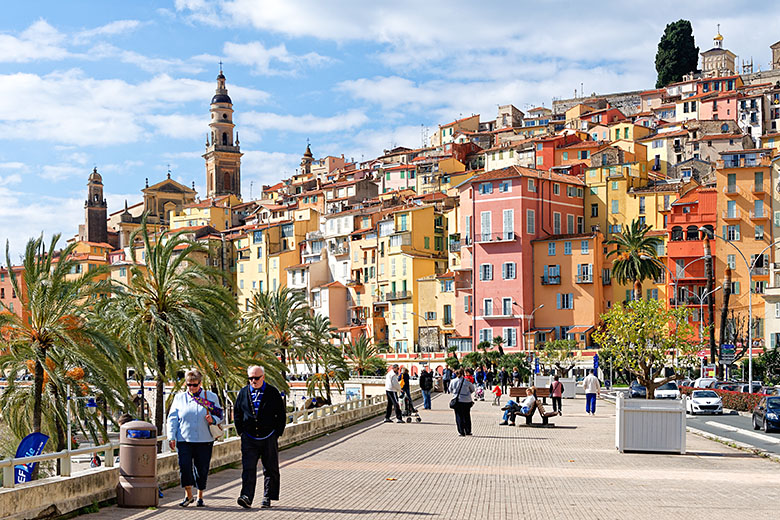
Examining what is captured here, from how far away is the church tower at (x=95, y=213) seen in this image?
535ft

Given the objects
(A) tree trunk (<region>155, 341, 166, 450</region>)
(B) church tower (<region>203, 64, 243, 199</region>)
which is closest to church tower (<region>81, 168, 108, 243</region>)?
(B) church tower (<region>203, 64, 243, 199</region>)

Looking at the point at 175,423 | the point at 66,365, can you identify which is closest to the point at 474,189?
the point at 66,365

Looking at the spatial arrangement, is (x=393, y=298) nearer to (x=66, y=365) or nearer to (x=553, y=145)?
(x=553, y=145)

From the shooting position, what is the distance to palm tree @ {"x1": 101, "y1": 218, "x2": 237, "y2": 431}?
25250 mm

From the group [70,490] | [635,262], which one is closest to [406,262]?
[635,262]

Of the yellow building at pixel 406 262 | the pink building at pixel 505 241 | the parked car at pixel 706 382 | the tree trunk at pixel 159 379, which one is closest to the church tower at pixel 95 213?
the yellow building at pixel 406 262

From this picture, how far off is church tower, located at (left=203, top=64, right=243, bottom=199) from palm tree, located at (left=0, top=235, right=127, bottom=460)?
488ft

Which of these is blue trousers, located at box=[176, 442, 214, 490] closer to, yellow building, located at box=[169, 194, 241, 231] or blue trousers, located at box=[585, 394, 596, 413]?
blue trousers, located at box=[585, 394, 596, 413]

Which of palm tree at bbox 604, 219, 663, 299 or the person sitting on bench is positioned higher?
palm tree at bbox 604, 219, 663, 299

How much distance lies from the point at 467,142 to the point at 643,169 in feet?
123

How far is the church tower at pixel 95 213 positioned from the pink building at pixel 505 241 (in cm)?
8816

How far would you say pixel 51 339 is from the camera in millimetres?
21953

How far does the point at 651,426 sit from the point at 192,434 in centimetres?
1137

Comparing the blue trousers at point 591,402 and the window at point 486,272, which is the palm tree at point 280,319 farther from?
the window at point 486,272
